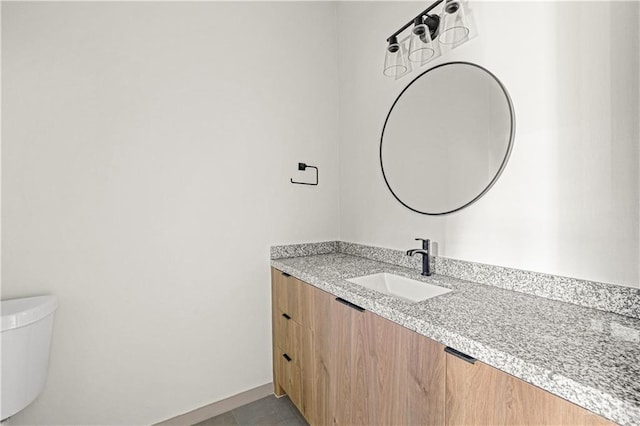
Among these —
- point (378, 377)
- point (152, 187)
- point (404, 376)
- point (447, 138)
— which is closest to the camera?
point (404, 376)

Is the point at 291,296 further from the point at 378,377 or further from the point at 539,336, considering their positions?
the point at 539,336

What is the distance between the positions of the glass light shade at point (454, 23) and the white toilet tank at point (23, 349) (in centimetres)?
211

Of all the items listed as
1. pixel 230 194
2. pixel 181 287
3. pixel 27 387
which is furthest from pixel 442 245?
pixel 27 387

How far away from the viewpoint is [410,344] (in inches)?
38.5

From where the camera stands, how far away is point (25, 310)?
1.20 metres

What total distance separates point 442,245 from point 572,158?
64 cm

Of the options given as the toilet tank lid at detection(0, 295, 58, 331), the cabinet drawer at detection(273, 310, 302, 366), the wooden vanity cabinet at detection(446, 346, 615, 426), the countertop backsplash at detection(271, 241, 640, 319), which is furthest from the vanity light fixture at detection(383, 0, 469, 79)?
the toilet tank lid at detection(0, 295, 58, 331)

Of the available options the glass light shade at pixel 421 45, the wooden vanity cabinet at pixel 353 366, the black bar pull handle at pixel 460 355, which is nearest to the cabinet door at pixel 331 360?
the wooden vanity cabinet at pixel 353 366

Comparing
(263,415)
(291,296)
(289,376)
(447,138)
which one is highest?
(447,138)

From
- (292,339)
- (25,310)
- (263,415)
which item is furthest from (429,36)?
(263,415)

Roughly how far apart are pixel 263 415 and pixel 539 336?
1553 millimetres

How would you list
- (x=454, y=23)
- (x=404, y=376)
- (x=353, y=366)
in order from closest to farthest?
(x=404, y=376) → (x=353, y=366) → (x=454, y=23)

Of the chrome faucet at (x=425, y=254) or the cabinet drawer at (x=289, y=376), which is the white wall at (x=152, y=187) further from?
the chrome faucet at (x=425, y=254)

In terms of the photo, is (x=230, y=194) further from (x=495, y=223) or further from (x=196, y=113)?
(x=495, y=223)
